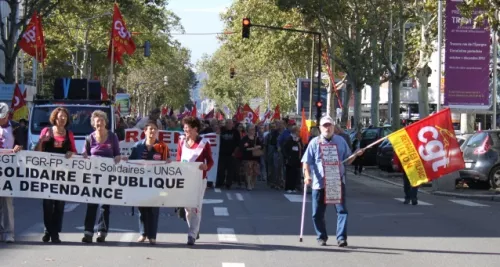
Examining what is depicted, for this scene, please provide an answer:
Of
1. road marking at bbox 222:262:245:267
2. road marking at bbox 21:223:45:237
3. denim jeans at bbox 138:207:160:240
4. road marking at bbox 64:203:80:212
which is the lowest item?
road marking at bbox 64:203:80:212

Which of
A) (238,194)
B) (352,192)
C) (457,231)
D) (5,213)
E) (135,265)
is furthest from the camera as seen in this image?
(352,192)

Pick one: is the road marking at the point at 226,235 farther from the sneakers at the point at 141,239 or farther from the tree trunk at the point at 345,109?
the tree trunk at the point at 345,109

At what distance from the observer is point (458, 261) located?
34.7ft

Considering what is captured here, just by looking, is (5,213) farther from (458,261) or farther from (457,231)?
(457,231)

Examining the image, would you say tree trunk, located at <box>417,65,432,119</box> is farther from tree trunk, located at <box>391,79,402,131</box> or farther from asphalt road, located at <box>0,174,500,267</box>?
asphalt road, located at <box>0,174,500,267</box>

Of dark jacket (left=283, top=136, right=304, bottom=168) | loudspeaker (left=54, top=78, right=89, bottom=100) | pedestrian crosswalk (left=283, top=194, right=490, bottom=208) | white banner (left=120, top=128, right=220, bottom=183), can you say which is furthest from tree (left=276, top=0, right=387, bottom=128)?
pedestrian crosswalk (left=283, top=194, right=490, bottom=208)

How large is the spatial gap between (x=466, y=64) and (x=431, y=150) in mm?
12762

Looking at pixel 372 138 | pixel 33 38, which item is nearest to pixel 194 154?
pixel 33 38

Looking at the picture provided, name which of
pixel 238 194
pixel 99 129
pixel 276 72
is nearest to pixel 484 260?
pixel 99 129

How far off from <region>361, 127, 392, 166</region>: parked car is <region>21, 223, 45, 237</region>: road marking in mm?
21375

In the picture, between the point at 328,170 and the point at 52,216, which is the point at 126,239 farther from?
the point at 328,170

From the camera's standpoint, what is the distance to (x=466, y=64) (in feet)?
78.2

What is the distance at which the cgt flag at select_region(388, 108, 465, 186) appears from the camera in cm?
1168

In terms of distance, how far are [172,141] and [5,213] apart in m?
9.33
